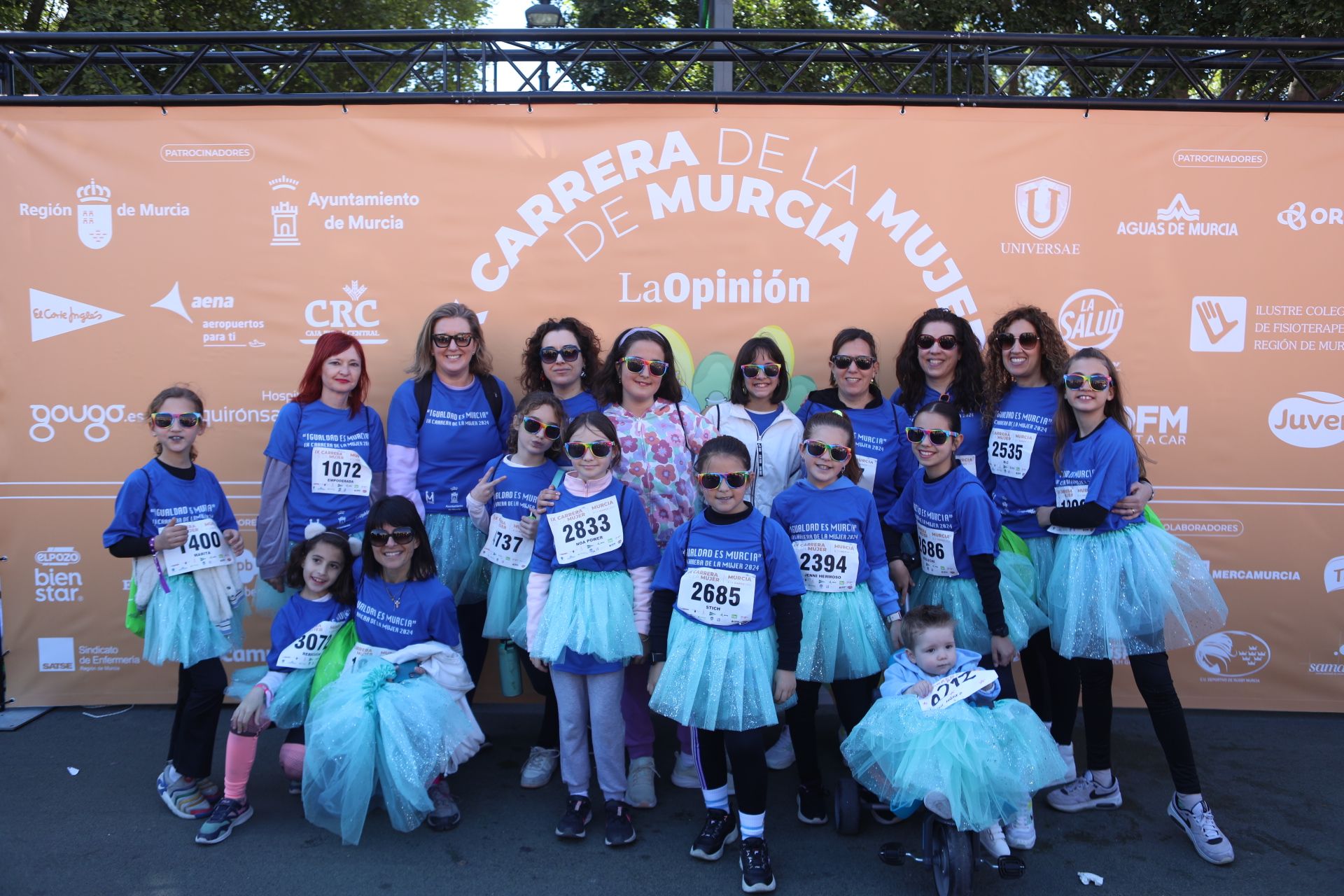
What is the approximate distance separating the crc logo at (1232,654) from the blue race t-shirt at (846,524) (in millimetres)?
2491

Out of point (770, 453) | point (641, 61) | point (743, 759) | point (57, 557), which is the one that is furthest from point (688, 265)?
point (57, 557)

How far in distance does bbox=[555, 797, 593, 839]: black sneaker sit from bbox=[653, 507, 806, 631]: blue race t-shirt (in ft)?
3.18

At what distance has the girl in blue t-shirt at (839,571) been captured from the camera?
3479mm

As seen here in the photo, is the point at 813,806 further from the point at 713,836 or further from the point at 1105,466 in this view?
the point at 1105,466

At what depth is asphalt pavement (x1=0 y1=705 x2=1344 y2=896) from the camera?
330cm

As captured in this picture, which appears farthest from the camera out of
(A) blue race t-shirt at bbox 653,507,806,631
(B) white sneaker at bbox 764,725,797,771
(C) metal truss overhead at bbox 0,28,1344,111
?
(C) metal truss overhead at bbox 0,28,1344,111

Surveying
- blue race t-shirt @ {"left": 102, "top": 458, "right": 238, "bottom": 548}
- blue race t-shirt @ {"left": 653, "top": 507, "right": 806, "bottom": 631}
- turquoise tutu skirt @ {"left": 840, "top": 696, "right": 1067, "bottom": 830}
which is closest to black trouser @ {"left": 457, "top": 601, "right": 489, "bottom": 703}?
blue race t-shirt @ {"left": 102, "top": 458, "right": 238, "bottom": 548}

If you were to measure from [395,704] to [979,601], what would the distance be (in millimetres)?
2325

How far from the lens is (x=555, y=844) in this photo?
358 cm

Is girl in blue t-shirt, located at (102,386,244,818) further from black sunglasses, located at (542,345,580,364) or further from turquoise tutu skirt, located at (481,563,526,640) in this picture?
black sunglasses, located at (542,345,580,364)

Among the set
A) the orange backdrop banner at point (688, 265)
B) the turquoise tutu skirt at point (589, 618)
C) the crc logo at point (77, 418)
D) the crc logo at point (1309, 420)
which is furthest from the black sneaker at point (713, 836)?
the crc logo at point (77, 418)

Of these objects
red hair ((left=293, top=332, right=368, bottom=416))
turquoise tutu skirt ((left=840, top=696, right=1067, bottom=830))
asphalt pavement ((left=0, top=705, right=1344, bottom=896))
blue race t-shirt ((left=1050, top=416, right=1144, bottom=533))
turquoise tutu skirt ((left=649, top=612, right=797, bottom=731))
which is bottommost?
asphalt pavement ((left=0, top=705, right=1344, bottom=896))

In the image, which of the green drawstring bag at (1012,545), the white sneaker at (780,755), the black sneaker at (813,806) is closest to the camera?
the black sneaker at (813,806)

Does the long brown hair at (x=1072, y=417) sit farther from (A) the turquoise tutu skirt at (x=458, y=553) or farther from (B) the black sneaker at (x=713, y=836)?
(A) the turquoise tutu skirt at (x=458, y=553)
